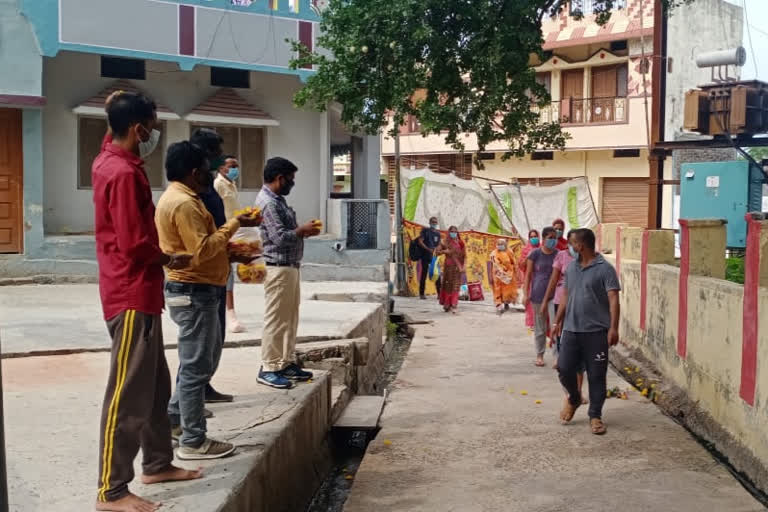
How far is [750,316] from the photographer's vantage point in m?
5.58

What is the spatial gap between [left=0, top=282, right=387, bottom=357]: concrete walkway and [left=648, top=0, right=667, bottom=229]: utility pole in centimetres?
449

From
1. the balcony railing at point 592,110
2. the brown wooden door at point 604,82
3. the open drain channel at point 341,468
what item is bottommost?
the open drain channel at point 341,468

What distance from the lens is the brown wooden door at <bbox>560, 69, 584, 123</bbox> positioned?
29.4 meters

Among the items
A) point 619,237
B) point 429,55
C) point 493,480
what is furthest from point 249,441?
point 619,237

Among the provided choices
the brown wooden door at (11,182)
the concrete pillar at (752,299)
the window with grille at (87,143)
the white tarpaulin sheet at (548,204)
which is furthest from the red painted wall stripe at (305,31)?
the concrete pillar at (752,299)

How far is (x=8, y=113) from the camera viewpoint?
12359 millimetres

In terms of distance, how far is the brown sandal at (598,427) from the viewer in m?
6.43

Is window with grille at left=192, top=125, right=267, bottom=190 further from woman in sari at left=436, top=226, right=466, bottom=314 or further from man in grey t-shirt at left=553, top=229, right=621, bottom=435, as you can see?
man in grey t-shirt at left=553, top=229, right=621, bottom=435

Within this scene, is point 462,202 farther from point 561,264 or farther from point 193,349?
point 193,349

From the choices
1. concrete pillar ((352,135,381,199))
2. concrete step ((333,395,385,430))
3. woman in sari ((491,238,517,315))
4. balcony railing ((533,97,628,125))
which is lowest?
concrete step ((333,395,385,430))

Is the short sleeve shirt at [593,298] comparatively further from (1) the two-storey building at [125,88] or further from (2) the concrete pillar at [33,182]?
(2) the concrete pillar at [33,182]

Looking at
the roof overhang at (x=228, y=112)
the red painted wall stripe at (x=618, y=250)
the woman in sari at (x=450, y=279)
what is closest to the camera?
the red painted wall stripe at (x=618, y=250)

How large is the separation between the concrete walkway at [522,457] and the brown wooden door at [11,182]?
6.89 metres

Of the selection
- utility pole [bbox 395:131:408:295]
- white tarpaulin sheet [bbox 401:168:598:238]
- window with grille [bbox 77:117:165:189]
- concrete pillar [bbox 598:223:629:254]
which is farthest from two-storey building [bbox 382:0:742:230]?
window with grille [bbox 77:117:165:189]
